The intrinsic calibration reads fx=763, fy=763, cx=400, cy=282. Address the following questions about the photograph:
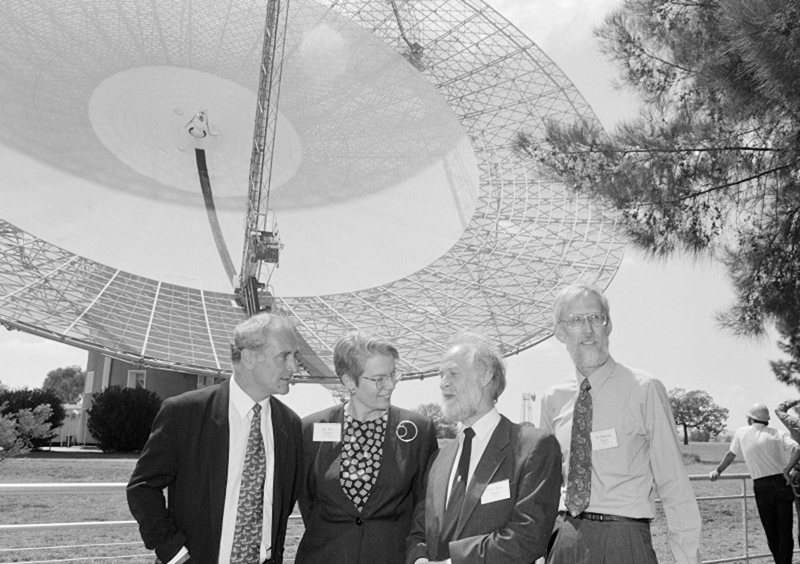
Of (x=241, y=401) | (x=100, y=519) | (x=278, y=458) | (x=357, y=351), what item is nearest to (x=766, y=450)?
(x=357, y=351)

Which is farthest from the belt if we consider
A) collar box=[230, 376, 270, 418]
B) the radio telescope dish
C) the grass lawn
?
the radio telescope dish

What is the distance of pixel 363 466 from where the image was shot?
13.1 feet

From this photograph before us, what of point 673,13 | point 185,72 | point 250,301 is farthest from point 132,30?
point 673,13

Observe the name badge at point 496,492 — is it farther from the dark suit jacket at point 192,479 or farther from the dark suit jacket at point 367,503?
the dark suit jacket at point 192,479

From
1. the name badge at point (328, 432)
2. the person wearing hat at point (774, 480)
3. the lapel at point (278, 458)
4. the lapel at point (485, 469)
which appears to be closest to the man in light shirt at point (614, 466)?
the lapel at point (485, 469)

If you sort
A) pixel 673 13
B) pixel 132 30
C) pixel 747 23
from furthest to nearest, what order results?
1. pixel 132 30
2. pixel 673 13
3. pixel 747 23

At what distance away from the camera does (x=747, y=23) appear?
6.73 meters

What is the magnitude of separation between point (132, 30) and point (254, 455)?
1532 cm

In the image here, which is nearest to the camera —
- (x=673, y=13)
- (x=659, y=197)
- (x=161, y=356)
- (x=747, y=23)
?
(x=747, y=23)

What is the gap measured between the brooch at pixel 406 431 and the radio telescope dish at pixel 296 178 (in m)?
11.6

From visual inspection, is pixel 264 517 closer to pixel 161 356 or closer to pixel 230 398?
pixel 230 398

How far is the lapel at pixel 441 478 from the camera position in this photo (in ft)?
11.8

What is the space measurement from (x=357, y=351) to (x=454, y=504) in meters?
0.97

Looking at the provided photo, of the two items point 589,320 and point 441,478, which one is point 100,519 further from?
point 589,320
